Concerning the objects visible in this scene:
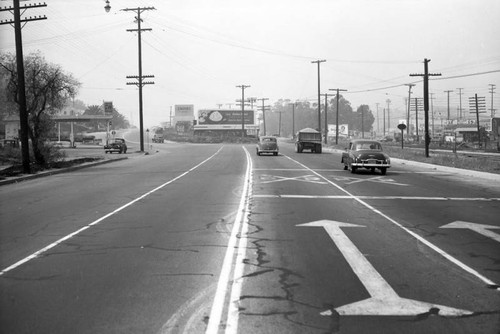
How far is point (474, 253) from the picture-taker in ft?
26.1

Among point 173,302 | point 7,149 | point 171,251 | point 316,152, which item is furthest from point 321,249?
point 316,152

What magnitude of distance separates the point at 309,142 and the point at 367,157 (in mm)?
26510

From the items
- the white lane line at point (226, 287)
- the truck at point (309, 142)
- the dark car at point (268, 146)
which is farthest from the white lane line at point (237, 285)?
the truck at point (309, 142)

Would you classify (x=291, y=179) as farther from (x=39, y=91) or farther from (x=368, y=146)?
(x=39, y=91)

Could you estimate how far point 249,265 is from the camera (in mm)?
7066

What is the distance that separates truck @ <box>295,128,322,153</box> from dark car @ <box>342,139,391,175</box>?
80.8ft

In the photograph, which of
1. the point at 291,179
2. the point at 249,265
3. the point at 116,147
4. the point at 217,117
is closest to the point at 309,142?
the point at 116,147

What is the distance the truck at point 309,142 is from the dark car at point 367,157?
24.6m

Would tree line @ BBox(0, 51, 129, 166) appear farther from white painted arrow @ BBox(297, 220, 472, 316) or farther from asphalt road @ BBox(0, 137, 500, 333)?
white painted arrow @ BBox(297, 220, 472, 316)

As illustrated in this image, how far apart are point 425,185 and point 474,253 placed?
11.9m

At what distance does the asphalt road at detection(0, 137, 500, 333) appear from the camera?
501 centimetres

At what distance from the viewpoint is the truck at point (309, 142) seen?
50.4 metres

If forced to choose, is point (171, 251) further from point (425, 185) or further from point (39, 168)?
point (39, 168)

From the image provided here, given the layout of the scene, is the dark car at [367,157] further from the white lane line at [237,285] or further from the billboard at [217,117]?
the billboard at [217,117]
